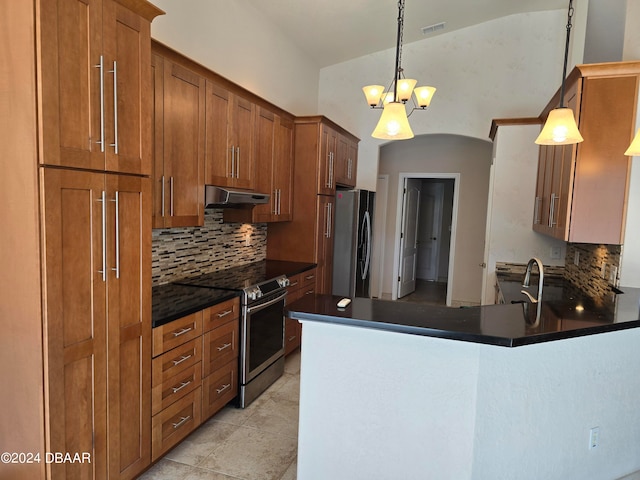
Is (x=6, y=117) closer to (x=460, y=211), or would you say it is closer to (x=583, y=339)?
(x=583, y=339)

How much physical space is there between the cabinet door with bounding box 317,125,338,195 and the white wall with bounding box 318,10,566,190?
126 cm

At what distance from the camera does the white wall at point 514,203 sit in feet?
14.0

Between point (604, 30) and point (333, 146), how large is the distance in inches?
109

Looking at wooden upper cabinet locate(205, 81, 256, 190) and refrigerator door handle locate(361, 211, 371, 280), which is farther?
refrigerator door handle locate(361, 211, 371, 280)

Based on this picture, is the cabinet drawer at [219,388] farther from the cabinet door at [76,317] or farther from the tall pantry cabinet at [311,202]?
the tall pantry cabinet at [311,202]

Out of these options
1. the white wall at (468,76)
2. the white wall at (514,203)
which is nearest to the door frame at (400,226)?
the white wall at (468,76)

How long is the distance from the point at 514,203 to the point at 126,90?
3.86 m

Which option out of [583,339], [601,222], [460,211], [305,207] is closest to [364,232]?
[305,207]

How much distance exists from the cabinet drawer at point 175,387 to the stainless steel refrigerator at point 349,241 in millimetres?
2562

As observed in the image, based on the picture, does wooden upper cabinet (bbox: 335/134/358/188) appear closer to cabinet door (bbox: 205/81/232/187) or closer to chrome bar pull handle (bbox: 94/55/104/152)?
cabinet door (bbox: 205/81/232/187)

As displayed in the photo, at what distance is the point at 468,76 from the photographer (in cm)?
536

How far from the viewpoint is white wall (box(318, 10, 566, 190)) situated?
16.6ft

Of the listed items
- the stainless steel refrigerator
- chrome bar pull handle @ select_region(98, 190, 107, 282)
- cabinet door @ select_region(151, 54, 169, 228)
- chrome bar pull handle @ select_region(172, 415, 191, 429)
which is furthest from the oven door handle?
the stainless steel refrigerator

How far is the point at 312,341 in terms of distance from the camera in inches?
77.5
